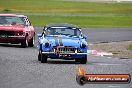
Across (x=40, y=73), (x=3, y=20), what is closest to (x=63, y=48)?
(x=40, y=73)

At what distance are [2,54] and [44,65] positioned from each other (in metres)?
4.55

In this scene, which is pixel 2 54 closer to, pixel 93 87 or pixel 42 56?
pixel 42 56

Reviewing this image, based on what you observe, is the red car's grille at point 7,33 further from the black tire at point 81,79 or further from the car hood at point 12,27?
the black tire at point 81,79

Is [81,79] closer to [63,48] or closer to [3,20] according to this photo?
[63,48]

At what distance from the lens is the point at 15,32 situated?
27.0 meters

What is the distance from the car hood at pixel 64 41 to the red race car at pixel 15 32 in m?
7.50

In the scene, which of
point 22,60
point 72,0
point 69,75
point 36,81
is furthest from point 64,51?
point 72,0

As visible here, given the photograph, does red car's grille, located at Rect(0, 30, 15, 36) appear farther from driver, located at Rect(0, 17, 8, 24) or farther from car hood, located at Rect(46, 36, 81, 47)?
car hood, located at Rect(46, 36, 81, 47)

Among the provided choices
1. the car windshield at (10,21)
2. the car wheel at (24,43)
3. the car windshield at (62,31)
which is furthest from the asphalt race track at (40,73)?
the car windshield at (10,21)

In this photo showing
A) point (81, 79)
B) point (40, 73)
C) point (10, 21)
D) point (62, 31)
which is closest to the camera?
point (81, 79)

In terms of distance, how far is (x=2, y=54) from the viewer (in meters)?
22.2

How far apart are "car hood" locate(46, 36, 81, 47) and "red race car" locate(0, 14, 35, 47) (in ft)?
24.6

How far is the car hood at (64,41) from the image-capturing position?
18.7 m

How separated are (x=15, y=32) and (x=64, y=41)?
8341 millimetres
